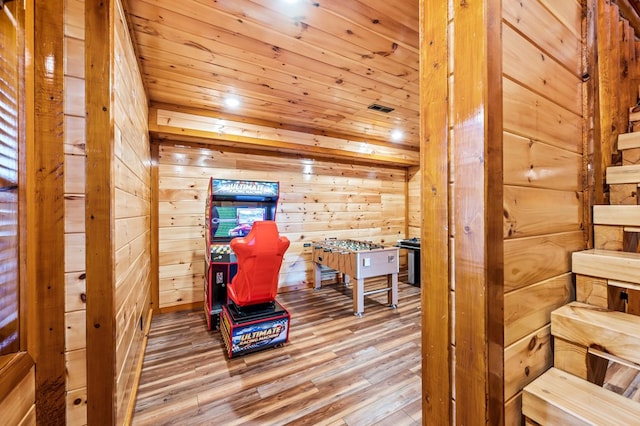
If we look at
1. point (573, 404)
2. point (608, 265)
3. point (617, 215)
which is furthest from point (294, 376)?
point (617, 215)

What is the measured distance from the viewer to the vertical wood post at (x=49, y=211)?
A: 3.02ft

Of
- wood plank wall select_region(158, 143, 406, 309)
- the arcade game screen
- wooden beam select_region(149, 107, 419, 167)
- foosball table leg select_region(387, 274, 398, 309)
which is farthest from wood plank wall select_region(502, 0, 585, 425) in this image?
wood plank wall select_region(158, 143, 406, 309)

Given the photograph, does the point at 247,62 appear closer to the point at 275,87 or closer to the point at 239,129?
the point at 275,87

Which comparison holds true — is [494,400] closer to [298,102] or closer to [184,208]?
[298,102]

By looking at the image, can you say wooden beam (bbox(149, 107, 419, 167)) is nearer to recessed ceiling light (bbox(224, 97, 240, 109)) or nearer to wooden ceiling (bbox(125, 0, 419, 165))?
wooden ceiling (bbox(125, 0, 419, 165))

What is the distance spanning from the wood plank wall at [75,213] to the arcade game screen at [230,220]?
1890 millimetres

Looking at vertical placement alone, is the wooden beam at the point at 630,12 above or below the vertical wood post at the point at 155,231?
above

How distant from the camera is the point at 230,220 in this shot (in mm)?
3016

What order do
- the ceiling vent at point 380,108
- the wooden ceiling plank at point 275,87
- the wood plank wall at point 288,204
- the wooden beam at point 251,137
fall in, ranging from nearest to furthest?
the wooden ceiling plank at point 275,87, the wooden beam at point 251,137, the ceiling vent at point 380,108, the wood plank wall at point 288,204

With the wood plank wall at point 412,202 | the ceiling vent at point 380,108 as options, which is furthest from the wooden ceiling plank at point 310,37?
the wood plank wall at point 412,202

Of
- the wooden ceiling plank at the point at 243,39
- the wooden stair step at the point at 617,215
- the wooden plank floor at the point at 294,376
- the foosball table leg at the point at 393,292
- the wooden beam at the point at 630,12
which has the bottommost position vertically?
the wooden plank floor at the point at 294,376

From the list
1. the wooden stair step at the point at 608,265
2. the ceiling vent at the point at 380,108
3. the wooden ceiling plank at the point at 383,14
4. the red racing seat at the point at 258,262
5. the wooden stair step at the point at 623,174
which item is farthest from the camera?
Result: the ceiling vent at the point at 380,108

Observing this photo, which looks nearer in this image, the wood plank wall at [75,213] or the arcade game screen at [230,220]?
the wood plank wall at [75,213]

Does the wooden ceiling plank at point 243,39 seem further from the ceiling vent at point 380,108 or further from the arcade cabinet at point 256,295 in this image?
the arcade cabinet at point 256,295
